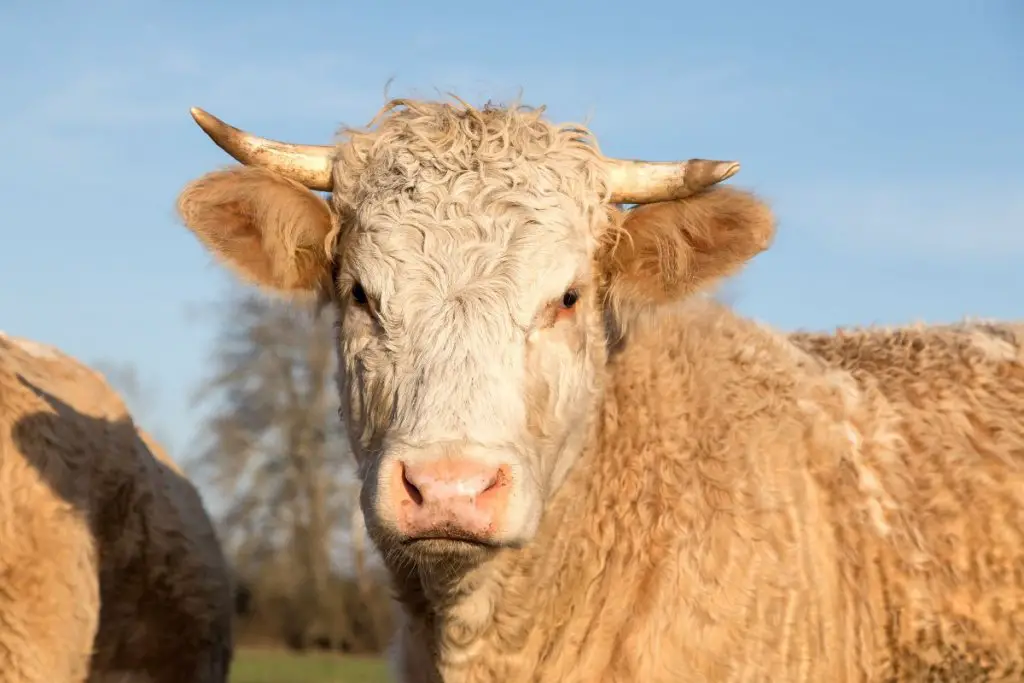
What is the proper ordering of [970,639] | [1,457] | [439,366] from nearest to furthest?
[439,366] → [970,639] → [1,457]

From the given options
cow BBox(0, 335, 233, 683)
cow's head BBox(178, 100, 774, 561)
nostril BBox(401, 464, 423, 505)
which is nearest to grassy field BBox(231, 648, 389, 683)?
cow BBox(0, 335, 233, 683)

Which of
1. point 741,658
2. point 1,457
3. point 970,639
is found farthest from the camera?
point 1,457

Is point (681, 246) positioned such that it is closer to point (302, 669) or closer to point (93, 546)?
point (93, 546)

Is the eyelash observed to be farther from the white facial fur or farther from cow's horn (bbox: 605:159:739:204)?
cow's horn (bbox: 605:159:739:204)

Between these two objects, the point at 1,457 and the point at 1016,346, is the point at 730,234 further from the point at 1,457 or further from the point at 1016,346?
the point at 1,457

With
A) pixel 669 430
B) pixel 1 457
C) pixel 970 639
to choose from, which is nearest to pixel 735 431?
pixel 669 430

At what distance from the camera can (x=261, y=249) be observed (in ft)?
15.9

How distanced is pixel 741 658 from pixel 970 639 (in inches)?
37.5

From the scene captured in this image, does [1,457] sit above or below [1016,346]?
below

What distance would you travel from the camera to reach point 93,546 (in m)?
5.84

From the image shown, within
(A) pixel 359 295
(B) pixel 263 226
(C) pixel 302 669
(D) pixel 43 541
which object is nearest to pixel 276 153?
(B) pixel 263 226

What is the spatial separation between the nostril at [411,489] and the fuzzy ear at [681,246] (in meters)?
1.35

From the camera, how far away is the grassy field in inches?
783

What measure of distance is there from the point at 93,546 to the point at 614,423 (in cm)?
256
